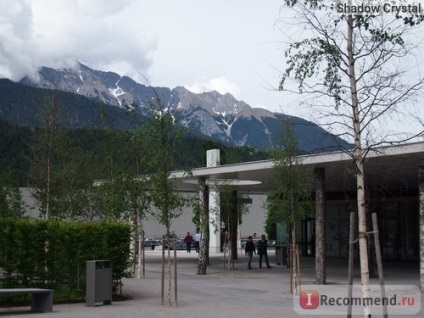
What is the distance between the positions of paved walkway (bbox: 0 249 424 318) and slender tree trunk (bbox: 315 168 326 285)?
0.65 metres

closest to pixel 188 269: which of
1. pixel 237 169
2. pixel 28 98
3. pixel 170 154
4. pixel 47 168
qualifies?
pixel 237 169

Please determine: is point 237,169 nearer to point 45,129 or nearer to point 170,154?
point 45,129

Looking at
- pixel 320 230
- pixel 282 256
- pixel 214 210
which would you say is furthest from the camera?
pixel 282 256

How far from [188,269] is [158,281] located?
301 inches

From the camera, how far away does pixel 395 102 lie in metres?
10.1

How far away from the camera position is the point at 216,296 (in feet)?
63.2

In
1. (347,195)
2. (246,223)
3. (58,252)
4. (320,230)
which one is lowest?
(58,252)

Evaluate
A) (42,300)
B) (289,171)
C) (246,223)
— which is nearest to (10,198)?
(289,171)

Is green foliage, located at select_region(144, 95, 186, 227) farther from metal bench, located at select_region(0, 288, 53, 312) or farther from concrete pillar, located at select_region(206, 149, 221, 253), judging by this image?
concrete pillar, located at select_region(206, 149, 221, 253)

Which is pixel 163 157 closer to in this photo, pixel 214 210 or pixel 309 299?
pixel 309 299

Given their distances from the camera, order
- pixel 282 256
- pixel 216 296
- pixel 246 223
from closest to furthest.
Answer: pixel 216 296, pixel 282 256, pixel 246 223

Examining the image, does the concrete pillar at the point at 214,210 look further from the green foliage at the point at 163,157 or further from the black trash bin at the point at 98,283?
the black trash bin at the point at 98,283

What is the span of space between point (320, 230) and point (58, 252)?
10135 millimetres

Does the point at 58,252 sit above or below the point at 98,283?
above
